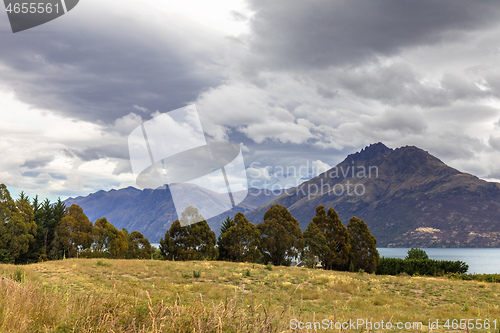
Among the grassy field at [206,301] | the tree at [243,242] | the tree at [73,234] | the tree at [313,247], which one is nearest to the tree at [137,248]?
the tree at [73,234]

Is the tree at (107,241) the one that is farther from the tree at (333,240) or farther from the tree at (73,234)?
the tree at (333,240)

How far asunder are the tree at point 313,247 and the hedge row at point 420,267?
35.1 ft

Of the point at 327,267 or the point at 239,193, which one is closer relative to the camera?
the point at 239,193

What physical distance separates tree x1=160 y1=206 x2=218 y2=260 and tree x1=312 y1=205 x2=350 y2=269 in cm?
1664

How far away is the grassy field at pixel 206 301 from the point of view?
4.61m

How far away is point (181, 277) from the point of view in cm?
2109

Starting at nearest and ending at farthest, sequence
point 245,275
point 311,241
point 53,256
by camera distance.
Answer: point 245,275 → point 311,241 → point 53,256

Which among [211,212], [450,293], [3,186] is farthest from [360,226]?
[3,186]

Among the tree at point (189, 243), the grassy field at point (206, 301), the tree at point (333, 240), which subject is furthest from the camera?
the tree at point (189, 243)

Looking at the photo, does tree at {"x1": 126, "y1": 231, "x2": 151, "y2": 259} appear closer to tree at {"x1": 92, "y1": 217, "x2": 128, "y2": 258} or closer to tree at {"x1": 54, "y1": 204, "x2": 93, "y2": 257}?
tree at {"x1": 92, "y1": 217, "x2": 128, "y2": 258}

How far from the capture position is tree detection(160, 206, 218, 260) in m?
47.9

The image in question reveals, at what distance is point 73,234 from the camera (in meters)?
49.6

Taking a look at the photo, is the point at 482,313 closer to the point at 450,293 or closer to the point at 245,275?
the point at 450,293

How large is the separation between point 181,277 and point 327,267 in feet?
91.6
